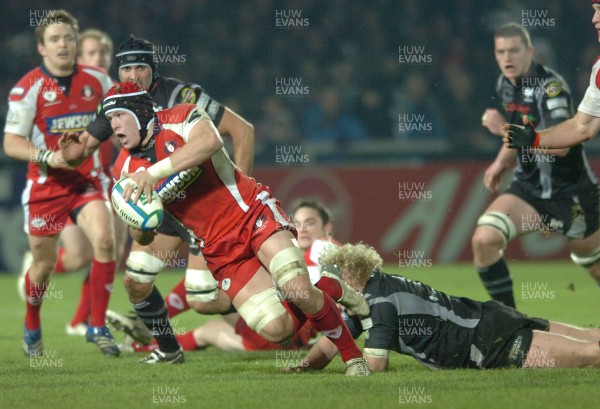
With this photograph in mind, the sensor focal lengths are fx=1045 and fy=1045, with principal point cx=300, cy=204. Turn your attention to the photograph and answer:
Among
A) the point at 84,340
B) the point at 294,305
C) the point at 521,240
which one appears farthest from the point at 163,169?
the point at 521,240

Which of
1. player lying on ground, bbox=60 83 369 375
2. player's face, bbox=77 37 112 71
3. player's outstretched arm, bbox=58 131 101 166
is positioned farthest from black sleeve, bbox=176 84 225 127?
player's face, bbox=77 37 112 71

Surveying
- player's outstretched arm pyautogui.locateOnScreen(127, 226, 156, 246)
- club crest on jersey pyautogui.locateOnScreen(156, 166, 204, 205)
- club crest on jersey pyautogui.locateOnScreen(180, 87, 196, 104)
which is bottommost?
player's outstretched arm pyautogui.locateOnScreen(127, 226, 156, 246)

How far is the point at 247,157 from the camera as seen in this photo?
7277mm

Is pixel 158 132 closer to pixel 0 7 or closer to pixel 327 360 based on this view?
pixel 327 360

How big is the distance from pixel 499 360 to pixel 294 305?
50.1 inches

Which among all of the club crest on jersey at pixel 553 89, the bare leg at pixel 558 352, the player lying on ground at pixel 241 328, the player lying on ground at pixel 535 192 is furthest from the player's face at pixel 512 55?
the bare leg at pixel 558 352

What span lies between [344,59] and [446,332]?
10583mm

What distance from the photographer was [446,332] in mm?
6188

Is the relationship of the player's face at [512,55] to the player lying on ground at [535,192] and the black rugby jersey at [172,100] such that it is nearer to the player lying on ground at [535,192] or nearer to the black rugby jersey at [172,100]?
the player lying on ground at [535,192]

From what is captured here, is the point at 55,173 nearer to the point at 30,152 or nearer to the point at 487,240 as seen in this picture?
the point at 30,152

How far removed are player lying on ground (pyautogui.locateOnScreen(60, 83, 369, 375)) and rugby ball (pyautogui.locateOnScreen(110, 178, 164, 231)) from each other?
14 centimetres

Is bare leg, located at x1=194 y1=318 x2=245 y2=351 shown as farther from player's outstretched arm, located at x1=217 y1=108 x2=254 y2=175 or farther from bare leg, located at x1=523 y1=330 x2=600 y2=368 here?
bare leg, located at x1=523 y1=330 x2=600 y2=368

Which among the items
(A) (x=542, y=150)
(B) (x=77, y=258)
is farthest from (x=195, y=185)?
(B) (x=77, y=258)

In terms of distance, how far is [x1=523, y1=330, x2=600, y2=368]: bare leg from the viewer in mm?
6184
